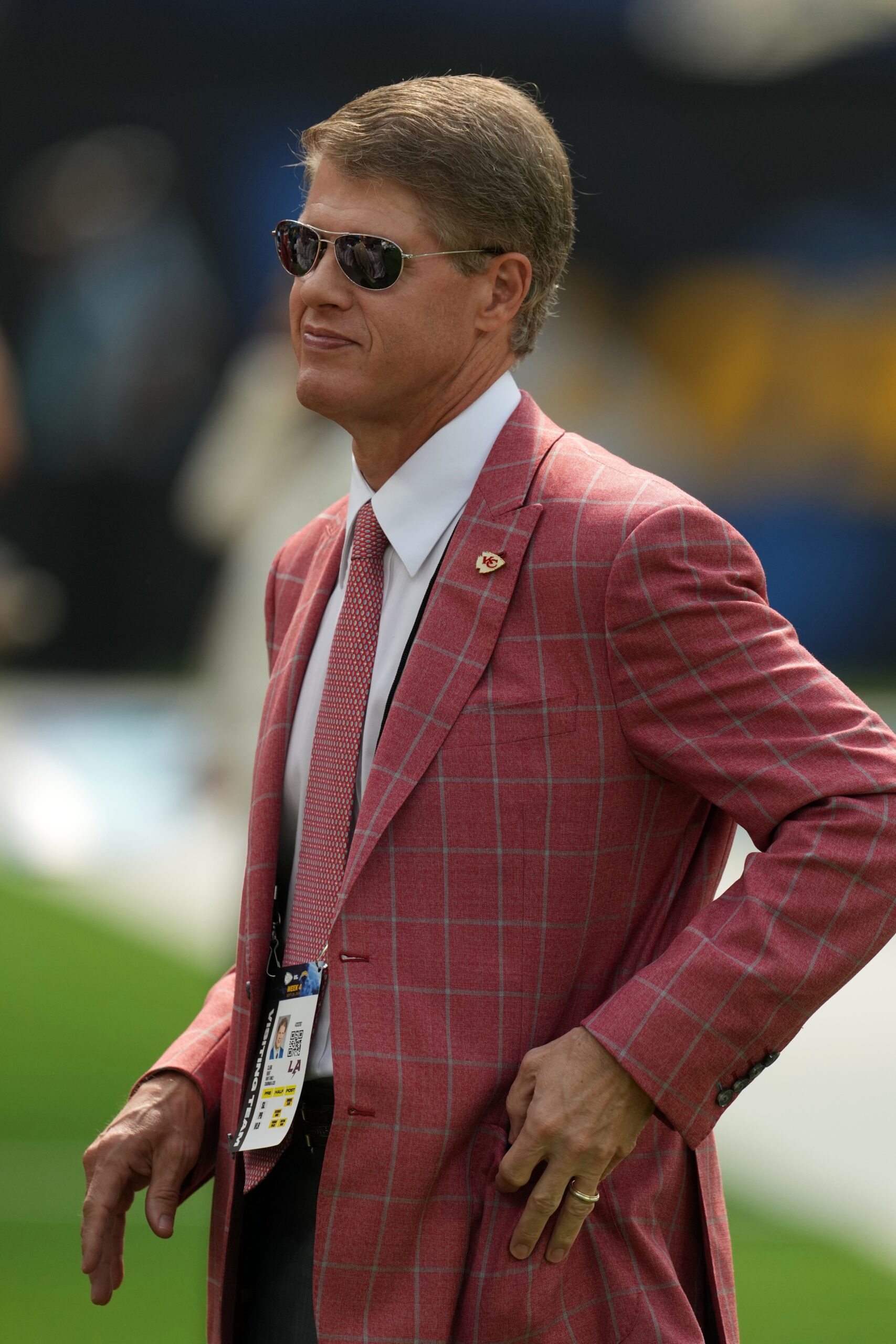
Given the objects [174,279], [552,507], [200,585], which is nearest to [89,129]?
[174,279]

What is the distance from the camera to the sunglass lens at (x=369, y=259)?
1.68 metres

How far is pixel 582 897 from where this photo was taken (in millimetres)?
1574

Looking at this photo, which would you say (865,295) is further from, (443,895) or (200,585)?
(443,895)

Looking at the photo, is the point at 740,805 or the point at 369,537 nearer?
the point at 740,805

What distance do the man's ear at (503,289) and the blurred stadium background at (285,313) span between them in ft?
10.7

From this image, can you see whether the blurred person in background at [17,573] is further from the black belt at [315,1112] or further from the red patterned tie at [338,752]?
the black belt at [315,1112]

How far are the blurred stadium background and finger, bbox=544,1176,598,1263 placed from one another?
11.7 feet

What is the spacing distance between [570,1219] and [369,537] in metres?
0.77

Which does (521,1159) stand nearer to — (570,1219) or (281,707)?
(570,1219)

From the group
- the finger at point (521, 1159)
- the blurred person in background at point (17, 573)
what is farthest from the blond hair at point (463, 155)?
the blurred person in background at point (17, 573)

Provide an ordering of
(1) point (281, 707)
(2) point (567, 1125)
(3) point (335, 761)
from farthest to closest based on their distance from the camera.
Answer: (1) point (281, 707)
(3) point (335, 761)
(2) point (567, 1125)

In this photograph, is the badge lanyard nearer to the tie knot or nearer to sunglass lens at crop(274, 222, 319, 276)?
the tie knot

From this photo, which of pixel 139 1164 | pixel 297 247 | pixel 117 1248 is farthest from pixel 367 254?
pixel 117 1248

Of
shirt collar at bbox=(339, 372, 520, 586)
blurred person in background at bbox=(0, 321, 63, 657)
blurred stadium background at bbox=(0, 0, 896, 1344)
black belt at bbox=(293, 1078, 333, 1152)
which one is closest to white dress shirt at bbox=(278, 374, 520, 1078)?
shirt collar at bbox=(339, 372, 520, 586)
